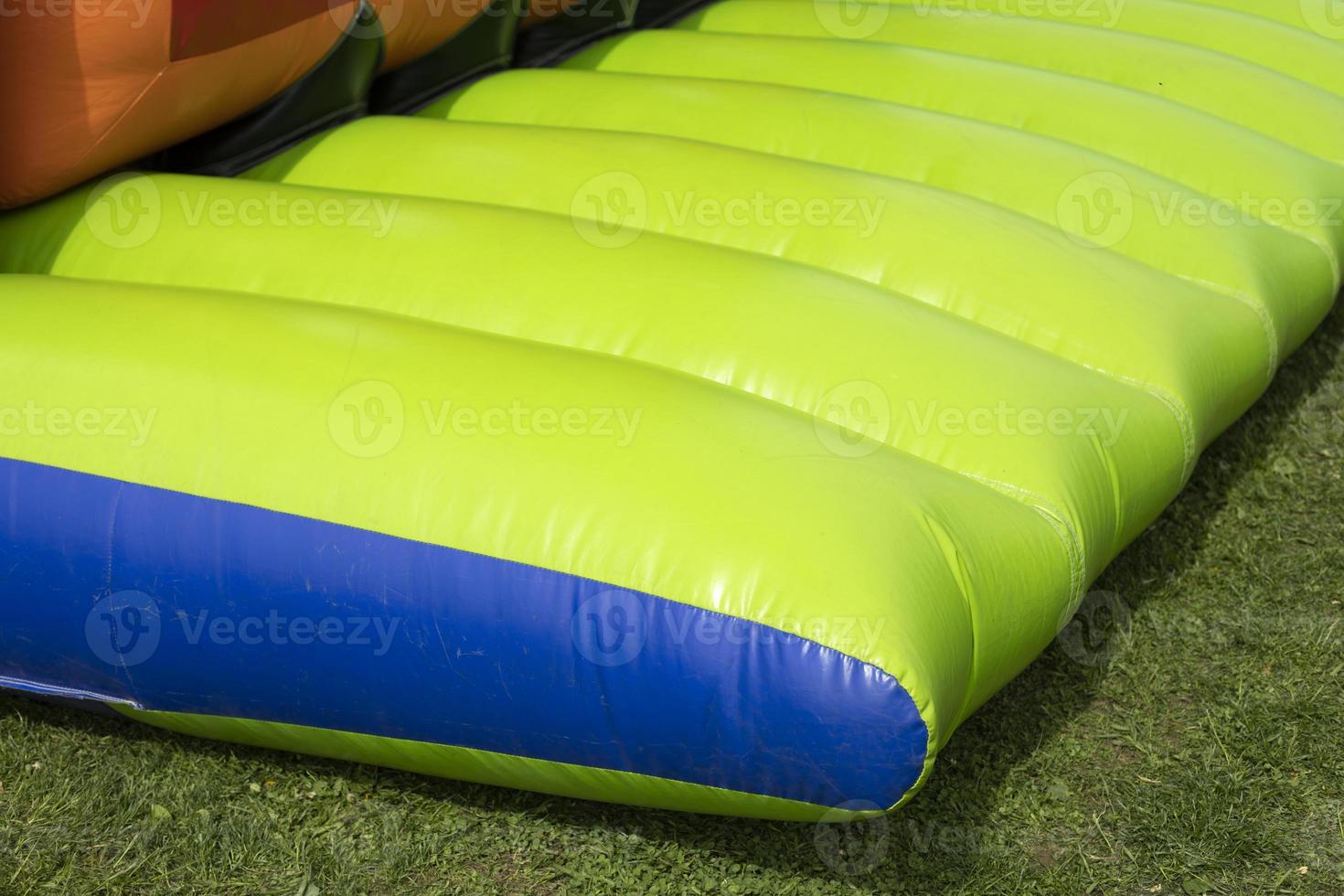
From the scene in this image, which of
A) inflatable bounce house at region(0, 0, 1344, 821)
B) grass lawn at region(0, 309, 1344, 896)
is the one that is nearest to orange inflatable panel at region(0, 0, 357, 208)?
inflatable bounce house at region(0, 0, 1344, 821)

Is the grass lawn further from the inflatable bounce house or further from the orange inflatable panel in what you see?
the orange inflatable panel

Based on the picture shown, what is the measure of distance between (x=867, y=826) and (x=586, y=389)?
0.64 metres

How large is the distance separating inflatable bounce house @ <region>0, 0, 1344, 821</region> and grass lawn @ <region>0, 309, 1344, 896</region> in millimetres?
113

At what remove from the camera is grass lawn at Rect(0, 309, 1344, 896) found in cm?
172

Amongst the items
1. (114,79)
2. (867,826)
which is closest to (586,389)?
(867,826)

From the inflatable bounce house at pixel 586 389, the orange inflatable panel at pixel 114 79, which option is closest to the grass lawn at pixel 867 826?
the inflatable bounce house at pixel 586 389

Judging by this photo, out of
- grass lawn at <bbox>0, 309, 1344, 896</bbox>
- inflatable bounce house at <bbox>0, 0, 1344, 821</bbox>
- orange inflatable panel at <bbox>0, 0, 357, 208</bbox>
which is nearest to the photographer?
inflatable bounce house at <bbox>0, 0, 1344, 821</bbox>

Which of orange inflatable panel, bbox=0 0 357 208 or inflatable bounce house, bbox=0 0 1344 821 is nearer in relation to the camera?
inflatable bounce house, bbox=0 0 1344 821

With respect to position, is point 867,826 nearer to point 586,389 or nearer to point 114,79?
point 586,389

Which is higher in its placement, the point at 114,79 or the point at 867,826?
the point at 114,79

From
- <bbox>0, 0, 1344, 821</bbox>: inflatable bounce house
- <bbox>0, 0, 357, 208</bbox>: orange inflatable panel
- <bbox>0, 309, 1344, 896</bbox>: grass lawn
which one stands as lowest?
<bbox>0, 309, 1344, 896</bbox>: grass lawn

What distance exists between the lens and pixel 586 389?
64.7 inches

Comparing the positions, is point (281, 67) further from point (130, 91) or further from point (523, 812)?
point (523, 812)

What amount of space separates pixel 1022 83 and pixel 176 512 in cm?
175
